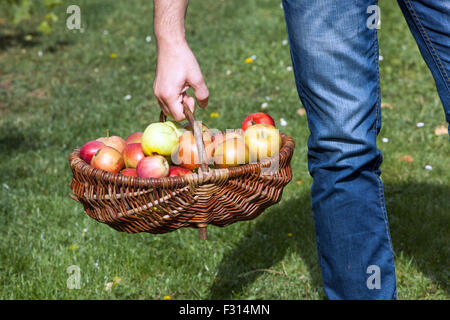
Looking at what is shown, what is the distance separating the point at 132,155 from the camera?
1979 mm

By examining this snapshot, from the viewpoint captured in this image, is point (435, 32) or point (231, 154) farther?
point (231, 154)

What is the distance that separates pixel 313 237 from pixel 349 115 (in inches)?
54.9

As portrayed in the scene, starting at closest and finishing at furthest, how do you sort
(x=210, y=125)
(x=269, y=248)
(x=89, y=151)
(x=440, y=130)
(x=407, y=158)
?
(x=89, y=151), (x=269, y=248), (x=407, y=158), (x=440, y=130), (x=210, y=125)

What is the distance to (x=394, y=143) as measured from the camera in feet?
12.3

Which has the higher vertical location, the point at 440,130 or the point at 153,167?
the point at 153,167

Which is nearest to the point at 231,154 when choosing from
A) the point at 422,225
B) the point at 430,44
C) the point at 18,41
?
the point at 430,44

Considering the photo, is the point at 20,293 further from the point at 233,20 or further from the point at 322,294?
the point at 233,20

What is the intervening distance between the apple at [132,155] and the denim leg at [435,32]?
3.40ft

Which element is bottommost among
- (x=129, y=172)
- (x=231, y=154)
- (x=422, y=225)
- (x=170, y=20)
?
(x=422, y=225)

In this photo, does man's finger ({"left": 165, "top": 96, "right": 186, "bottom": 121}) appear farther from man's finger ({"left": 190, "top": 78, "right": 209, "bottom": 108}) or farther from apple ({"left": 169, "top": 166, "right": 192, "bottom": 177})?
apple ({"left": 169, "top": 166, "right": 192, "bottom": 177})

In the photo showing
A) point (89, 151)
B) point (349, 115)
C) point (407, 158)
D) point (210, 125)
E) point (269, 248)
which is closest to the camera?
point (349, 115)

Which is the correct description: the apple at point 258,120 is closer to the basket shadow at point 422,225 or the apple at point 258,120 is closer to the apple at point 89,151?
the apple at point 89,151

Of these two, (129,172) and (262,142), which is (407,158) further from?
(129,172)

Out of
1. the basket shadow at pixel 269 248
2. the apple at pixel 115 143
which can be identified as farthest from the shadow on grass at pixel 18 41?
the apple at pixel 115 143
